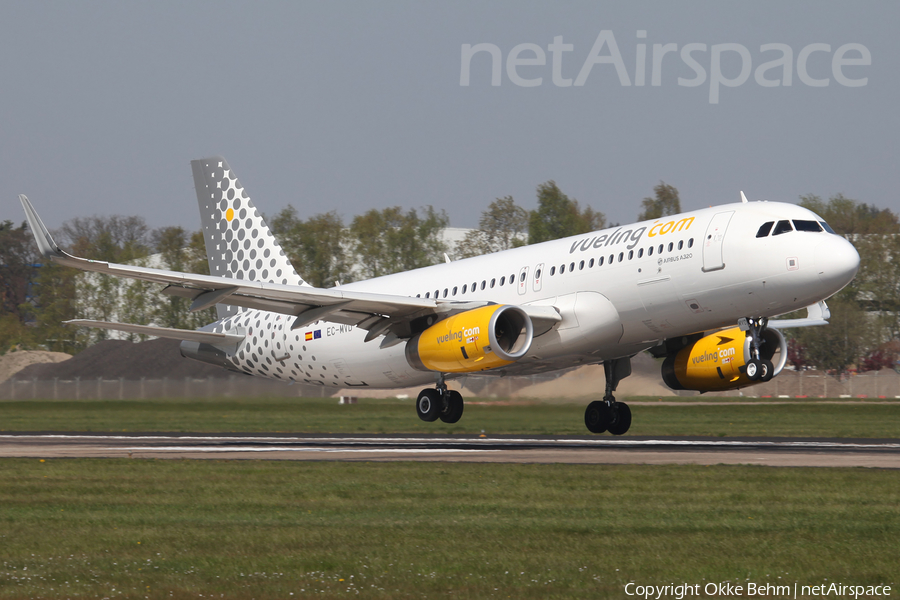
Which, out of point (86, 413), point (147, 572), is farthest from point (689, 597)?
point (86, 413)

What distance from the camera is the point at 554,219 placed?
4257 inches

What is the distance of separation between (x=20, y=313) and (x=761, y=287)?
120022 mm

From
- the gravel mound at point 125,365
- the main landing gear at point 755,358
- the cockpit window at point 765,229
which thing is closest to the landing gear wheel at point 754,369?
the main landing gear at point 755,358

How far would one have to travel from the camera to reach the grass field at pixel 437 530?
36.4 feet

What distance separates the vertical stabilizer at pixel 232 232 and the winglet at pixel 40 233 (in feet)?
41.8

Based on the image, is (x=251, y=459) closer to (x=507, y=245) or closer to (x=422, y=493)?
(x=422, y=493)

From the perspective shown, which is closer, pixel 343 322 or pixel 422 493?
pixel 422 493

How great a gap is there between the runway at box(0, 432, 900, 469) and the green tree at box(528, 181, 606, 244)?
6863cm

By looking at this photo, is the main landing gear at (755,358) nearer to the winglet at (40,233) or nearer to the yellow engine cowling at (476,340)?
the yellow engine cowling at (476,340)

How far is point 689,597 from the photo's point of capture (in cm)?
1027

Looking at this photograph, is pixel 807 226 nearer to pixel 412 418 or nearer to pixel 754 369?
pixel 754 369

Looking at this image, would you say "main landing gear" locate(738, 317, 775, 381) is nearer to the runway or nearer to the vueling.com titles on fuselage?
the runway

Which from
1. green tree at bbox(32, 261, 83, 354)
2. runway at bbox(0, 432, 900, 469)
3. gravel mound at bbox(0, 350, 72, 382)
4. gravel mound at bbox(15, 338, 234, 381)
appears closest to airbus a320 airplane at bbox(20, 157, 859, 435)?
runway at bbox(0, 432, 900, 469)

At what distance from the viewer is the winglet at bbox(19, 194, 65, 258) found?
25.8 metres
